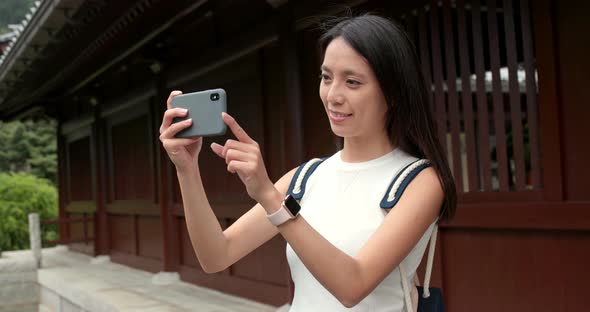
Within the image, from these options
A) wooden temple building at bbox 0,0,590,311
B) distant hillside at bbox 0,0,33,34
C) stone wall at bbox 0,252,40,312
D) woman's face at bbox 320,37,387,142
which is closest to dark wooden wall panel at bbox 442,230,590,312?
wooden temple building at bbox 0,0,590,311

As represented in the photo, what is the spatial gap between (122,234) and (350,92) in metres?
9.12

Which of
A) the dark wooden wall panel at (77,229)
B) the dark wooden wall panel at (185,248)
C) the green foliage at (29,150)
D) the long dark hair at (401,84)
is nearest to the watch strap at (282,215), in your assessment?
the long dark hair at (401,84)

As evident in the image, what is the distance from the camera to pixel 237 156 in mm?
1166

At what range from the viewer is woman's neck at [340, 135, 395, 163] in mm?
1448

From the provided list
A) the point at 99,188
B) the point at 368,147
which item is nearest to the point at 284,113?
the point at 368,147

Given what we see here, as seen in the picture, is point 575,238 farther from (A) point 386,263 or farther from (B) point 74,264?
(B) point 74,264

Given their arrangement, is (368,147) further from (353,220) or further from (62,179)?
(62,179)

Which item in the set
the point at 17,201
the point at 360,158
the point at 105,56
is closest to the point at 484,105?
the point at 360,158

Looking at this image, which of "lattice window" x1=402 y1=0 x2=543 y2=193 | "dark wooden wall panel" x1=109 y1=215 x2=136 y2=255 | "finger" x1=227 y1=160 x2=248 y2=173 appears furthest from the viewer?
"dark wooden wall panel" x1=109 y1=215 x2=136 y2=255

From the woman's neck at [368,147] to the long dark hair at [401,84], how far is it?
0.07 ft

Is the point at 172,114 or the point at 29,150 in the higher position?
the point at 29,150

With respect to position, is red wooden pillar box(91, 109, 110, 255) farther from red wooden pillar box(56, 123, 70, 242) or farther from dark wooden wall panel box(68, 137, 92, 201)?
red wooden pillar box(56, 123, 70, 242)

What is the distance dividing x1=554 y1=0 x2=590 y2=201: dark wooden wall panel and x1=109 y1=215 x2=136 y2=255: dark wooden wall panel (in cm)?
729

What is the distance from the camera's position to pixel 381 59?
1326 mm
